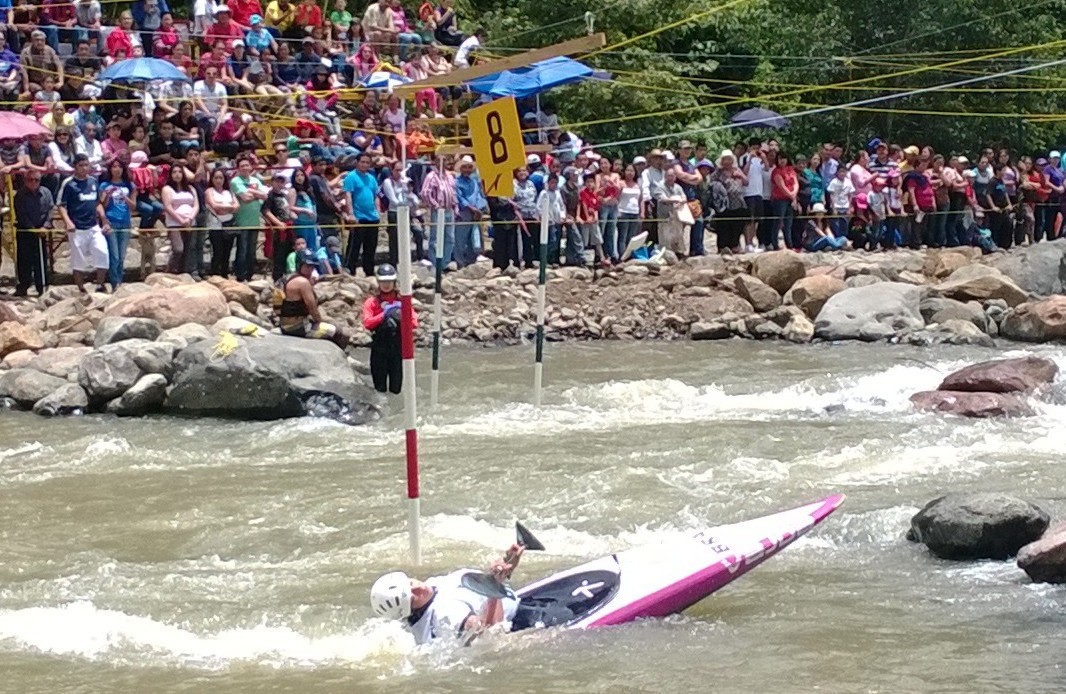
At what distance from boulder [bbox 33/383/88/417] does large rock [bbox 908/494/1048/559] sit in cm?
817

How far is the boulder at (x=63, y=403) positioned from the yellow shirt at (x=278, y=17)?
8589 mm

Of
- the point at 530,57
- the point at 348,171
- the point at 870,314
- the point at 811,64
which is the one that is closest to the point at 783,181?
the point at 870,314

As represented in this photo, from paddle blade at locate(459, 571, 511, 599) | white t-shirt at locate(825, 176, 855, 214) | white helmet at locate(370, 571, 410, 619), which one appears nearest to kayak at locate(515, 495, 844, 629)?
paddle blade at locate(459, 571, 511, 599)

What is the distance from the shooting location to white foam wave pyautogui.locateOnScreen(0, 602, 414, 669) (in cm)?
847

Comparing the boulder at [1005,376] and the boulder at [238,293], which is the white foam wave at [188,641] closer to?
the boulder at [1005,376]

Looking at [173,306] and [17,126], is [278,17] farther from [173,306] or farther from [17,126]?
[173,306]

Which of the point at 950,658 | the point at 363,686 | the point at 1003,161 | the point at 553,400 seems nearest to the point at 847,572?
the point at 950,658

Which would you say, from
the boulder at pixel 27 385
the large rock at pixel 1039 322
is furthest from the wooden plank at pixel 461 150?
the boulder at pixel 27 385

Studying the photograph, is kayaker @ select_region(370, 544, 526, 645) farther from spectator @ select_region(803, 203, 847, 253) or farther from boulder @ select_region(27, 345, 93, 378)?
spectator @ select_region(803, 203, 847, 253)

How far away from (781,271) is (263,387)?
8370 mm

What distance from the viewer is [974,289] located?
803 inches

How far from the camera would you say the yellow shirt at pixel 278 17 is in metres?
22.1

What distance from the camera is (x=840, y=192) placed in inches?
898

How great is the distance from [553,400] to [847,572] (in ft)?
20.2
